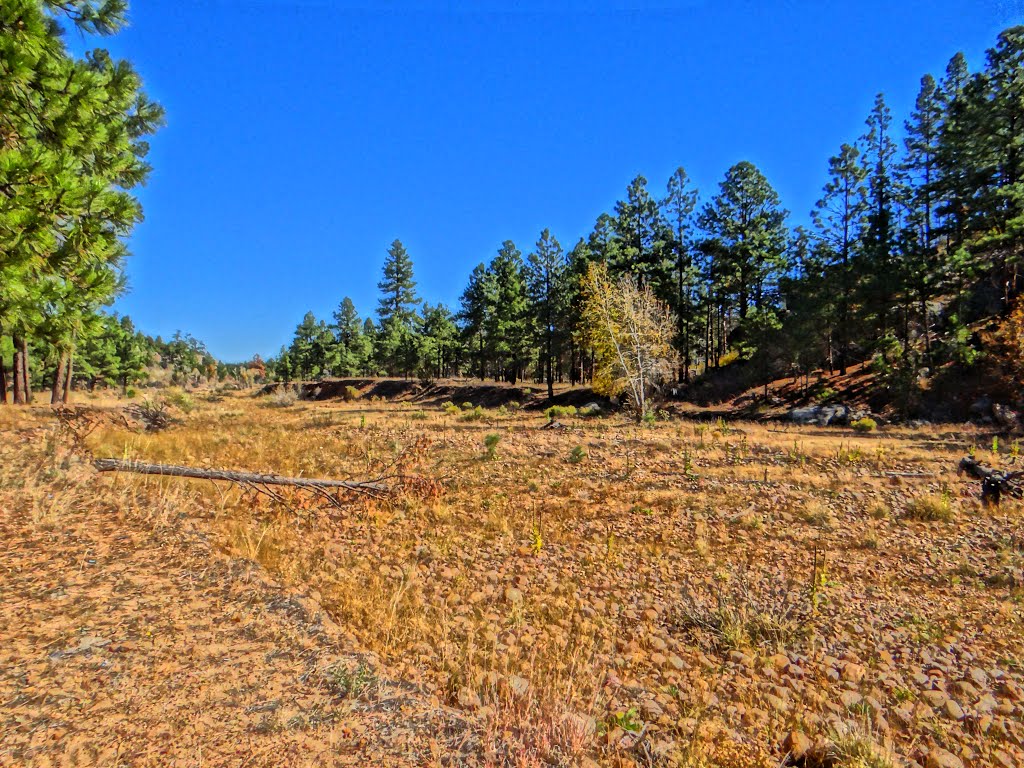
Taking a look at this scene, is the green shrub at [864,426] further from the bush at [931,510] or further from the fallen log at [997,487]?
the bush at [931,510]

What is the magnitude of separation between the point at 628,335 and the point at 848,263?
15.4m

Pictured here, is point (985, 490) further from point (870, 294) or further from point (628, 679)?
point (870, 294)

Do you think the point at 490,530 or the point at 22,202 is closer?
the point at 22,202

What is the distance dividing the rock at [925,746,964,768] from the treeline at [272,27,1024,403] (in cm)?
2452

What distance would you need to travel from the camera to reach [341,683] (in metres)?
3.57

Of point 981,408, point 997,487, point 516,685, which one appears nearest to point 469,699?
point 516,685

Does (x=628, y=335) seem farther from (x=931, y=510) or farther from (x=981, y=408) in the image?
(x=981, y=408)

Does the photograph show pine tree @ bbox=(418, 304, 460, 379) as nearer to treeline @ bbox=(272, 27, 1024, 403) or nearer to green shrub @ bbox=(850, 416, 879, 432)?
treeline @ bbox=(272, 27, 1024, 403)

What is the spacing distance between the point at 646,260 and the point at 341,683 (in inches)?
1431

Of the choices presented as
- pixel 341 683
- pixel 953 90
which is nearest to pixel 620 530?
pixel 341 683

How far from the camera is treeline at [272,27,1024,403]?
23125mm

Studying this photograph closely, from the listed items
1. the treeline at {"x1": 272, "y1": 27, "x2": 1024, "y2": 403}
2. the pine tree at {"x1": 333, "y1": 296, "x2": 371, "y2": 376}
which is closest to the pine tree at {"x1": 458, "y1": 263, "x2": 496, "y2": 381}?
the treeline at {"x1": 272, "y1": 27, "x2": 1024, "y2": 403}

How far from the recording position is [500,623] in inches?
209

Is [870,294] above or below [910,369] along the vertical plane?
above
